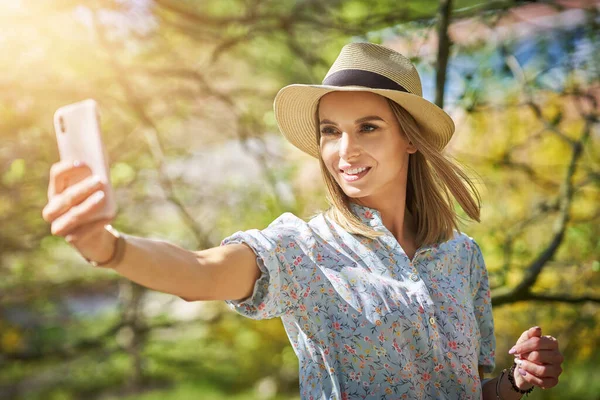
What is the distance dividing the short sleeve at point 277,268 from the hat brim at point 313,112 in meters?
0.31

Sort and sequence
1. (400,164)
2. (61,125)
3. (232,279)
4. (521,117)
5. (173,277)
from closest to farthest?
(61,125) → (173,277) → (232,279) → (400,164) → (521,117)

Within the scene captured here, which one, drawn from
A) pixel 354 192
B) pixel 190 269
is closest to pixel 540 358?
pixel 354 192

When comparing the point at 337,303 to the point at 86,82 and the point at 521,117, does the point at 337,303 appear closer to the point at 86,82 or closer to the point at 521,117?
the point at 86,82

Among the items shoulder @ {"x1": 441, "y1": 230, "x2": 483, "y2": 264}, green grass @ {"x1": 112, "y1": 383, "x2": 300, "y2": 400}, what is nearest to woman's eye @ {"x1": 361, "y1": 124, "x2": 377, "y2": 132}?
shoulder @ {"x1": 441, "y1": 230, "x2": 483, "y2": 264}

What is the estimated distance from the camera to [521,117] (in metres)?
4.75

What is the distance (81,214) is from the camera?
1.04m

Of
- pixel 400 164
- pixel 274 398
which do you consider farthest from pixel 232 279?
pixel 274 398

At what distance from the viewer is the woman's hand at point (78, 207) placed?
104 centimetres

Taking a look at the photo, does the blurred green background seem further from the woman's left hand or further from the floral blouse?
the woman's left hand

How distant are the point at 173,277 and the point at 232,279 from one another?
0.60 ft

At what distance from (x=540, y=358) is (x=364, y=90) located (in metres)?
0.77

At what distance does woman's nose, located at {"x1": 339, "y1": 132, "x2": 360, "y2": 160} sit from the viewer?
167 cm

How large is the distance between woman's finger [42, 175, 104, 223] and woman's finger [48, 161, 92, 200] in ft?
0.04

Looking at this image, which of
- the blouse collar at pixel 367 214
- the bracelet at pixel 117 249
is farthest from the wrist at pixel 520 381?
the bracelet at pixel 117 249
